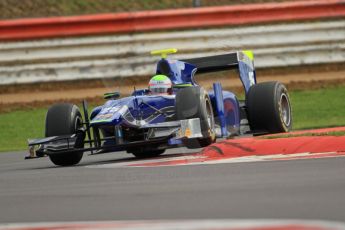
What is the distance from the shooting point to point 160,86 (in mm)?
13141

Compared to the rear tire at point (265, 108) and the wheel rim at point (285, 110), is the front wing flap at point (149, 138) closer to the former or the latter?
the rear tire at point (265, 108)

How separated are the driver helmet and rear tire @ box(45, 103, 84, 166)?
1078 mm

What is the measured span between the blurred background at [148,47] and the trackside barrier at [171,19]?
18mm

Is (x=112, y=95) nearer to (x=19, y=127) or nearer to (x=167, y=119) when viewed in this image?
(x=167, y=119)

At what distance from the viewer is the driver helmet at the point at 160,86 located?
13.1 meters

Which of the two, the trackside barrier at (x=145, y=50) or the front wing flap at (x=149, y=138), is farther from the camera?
the trackside barrier at (x=145, y=50)

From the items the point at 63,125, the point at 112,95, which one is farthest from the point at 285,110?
the point at 63,125

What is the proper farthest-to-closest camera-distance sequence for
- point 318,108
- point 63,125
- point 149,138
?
point 318,108 < point 63,125 < point 149,138

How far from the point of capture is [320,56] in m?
18.9

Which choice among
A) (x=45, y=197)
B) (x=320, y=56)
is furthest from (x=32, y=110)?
(x=45, y=197)

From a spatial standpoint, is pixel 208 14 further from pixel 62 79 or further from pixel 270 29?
pixel 62 79

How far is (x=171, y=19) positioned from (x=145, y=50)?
0.94m

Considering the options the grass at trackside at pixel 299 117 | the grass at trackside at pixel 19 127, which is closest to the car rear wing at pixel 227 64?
the grass at trackside at pixel 299 117

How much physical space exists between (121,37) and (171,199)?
11842mm
